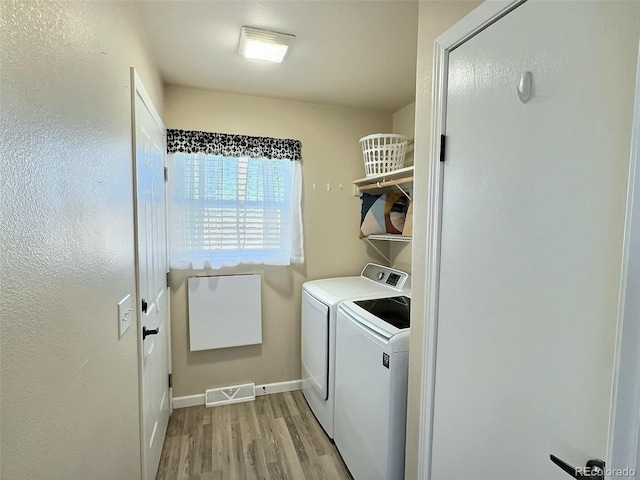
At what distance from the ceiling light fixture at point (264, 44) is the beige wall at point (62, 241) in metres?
0.65

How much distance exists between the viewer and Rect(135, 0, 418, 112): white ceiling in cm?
151

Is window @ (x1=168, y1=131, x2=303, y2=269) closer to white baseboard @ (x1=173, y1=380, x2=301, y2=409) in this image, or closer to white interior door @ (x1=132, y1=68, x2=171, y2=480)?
white interior door @ (x1=132, y1=68, x2=171, y2=480)

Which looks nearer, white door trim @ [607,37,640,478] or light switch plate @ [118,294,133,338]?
white door trim @ [607,37,640,478]

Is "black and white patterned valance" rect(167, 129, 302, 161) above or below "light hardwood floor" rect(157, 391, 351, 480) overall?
above

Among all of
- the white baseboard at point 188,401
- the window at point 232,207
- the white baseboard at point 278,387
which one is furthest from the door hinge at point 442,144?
the white baseboard at point 188,401

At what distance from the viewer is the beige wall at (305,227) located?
2.51 m

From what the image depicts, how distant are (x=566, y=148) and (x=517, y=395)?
660 mm

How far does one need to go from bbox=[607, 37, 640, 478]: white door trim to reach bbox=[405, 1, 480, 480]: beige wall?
680 millimetres

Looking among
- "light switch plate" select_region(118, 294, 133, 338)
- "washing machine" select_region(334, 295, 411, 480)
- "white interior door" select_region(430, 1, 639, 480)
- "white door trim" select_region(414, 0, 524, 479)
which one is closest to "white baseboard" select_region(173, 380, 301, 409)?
"washing machine" select_region(334, 295, 411, 480)

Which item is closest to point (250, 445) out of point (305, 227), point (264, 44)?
point (305, 227)

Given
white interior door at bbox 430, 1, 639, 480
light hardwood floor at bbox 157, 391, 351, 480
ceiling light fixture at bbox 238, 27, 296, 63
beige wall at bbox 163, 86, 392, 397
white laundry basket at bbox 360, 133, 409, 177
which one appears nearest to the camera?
white interior door at bbox 430, 1, 639, 480

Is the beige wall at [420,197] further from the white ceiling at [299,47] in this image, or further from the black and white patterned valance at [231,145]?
the black and white patterned valance at [231,145]

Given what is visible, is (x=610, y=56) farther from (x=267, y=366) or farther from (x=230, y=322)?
(x=267, y=366)

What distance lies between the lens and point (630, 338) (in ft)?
1.96
